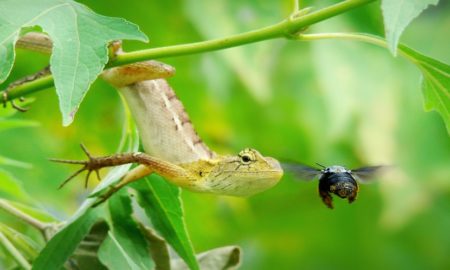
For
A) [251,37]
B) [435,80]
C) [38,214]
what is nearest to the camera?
[251,37]

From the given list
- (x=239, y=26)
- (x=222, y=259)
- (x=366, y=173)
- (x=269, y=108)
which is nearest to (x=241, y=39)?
(x=366, y=173)

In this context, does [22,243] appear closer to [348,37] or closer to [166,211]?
[166,211]

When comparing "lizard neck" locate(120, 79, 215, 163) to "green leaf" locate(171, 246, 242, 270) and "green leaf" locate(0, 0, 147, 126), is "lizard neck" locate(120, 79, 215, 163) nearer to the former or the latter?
"green leaf" locate(171, 246, 242, 270)

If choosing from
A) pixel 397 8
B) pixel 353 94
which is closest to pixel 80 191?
pixel 353 94

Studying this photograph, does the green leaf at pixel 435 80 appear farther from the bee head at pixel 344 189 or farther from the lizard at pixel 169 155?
the lizard at pixel 169 155

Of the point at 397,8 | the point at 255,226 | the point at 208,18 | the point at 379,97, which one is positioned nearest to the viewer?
the point at 397,8

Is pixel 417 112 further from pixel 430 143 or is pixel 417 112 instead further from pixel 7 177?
pixel 7 177

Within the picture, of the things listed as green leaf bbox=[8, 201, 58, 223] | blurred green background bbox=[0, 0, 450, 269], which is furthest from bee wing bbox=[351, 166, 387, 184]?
blurred green background bbox=[0, 0, 450, 269]
